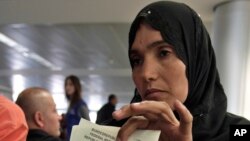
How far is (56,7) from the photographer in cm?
617

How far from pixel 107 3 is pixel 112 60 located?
257 inches

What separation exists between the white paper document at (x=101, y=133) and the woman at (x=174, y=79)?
16mm

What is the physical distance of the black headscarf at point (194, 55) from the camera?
36.0 inches

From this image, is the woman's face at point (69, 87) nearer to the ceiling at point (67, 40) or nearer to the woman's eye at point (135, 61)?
the ceiling at point (67, 40)

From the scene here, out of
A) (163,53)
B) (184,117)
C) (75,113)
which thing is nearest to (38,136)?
(75,113)

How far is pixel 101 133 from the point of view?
779 mm

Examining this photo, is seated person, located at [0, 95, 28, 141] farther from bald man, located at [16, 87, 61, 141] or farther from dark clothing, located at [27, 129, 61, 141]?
bald man, located at [16, 87, 61, 141]

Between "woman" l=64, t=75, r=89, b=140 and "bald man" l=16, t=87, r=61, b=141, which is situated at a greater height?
"bald man" l=16, t=87, r=61, b=141

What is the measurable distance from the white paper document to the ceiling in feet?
15.5

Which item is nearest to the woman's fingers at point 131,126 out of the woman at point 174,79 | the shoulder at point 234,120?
the woman at point 174,79

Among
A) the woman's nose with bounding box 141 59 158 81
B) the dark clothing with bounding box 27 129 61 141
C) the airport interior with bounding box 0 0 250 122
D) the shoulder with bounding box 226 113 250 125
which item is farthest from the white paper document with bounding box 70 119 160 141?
the airport interior with bounding box 0 0 250 122

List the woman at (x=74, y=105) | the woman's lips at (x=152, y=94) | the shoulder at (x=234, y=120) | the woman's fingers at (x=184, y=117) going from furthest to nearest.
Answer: the woman at (x=74, y=105)
the shoulder at (x=234, y=120)
the woman's lips at (x=152, y=94)
the woman's fingers at (x=184, y=117)

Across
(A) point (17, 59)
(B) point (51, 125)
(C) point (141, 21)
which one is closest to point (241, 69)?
(B) point (51, 125)

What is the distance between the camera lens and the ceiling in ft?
20.0
